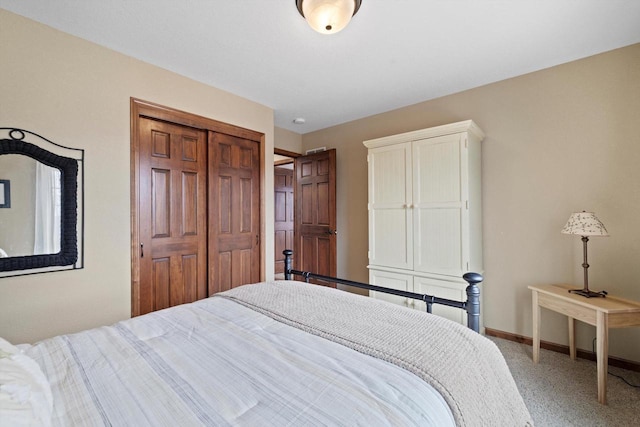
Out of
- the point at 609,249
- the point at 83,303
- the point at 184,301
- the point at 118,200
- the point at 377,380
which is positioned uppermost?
the point at 118,200

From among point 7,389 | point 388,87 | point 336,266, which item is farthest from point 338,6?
point 336,266

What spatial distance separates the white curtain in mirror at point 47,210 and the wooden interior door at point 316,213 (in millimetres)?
2774

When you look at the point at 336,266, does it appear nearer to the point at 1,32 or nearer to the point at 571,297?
the point at 571,297

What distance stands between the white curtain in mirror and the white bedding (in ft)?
3.53

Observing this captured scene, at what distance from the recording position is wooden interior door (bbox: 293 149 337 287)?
3938 millimetres

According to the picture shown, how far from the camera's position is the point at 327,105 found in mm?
3412

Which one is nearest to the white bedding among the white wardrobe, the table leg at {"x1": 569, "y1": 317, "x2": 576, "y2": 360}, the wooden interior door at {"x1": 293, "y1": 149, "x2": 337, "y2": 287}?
the white wardrobe

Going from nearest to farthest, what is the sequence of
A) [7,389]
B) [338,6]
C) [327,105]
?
1. [7,389]
2. [338,6]
3. [327,105]

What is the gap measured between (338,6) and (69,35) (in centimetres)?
202

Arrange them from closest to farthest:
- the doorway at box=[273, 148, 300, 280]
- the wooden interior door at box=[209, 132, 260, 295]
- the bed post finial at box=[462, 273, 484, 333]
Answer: the bed post finial at box=[462, 273, 484, 333], the wooden interior door at box=[209, 132, 260, 295], the doorway at box=[273, 148, 300, 280]

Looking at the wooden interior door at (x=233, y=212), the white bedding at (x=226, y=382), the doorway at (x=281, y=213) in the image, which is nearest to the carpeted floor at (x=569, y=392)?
the white bedding at (x=226, y=382)

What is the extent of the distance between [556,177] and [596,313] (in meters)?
1.21

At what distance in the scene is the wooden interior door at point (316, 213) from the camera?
12.9 feet

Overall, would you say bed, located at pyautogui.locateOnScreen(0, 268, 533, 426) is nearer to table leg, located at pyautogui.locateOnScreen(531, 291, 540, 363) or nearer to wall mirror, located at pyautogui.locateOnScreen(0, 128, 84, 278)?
wall mirror, located at pyautogui.locateOnScreen(0, 128, 84, 278)
